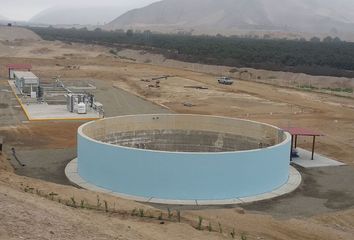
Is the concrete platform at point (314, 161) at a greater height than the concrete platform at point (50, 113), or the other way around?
the concrete platform at point (314, 161)

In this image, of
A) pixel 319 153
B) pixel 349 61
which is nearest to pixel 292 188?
pixel 319 153

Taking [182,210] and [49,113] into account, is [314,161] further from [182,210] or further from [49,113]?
[49,113]

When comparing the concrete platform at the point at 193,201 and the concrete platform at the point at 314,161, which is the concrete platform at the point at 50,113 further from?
the concrete platform at the point at 314,161

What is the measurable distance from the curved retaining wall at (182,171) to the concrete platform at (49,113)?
13686mm

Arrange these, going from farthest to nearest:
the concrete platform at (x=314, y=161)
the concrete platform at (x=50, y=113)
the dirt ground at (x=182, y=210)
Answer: the concrete platform at (x=50, y=113)
the concrete platform at (x=314, y=161)
the dirt ground at (x=182, y=210)

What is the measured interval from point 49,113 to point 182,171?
1936 centimetres

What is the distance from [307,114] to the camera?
38.3 metres

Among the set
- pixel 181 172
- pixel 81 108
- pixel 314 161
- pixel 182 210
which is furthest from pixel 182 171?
pixel 81 108

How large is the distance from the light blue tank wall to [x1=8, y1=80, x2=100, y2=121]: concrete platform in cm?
1488

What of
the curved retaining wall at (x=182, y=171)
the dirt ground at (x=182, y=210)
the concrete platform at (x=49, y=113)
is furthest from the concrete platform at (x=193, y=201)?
the concrete platform at (x=49, y=113)

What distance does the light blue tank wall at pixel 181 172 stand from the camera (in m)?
17.5

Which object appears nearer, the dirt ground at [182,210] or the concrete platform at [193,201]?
the dirt ground at [182,210]

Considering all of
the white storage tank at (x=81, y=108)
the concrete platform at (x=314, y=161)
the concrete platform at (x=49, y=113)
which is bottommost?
the concrete platform at (x=49, y=113)

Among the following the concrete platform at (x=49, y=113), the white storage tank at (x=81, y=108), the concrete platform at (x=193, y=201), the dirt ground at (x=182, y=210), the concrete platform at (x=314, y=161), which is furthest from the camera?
the white storage tank at (x=81, y=108)
